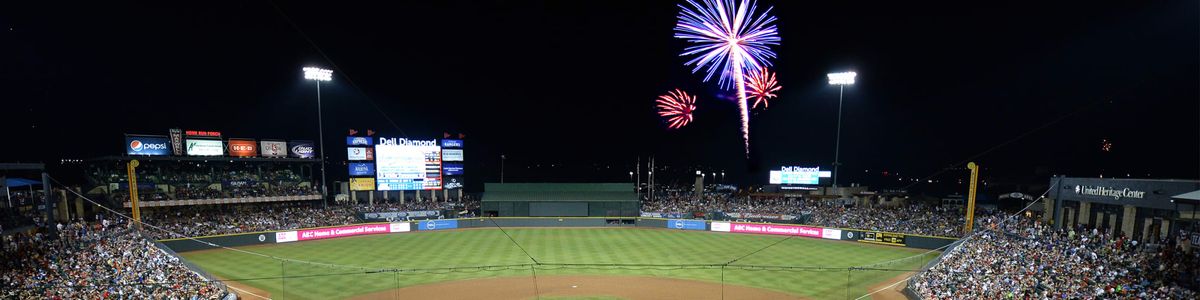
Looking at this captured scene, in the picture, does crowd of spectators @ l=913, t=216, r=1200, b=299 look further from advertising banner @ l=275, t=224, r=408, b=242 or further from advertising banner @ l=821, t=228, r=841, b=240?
advertising banner @ l=275, t=224, r=408, b=242

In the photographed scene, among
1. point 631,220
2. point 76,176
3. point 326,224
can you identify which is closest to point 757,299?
point 631,220

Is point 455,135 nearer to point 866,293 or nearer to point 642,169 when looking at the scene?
point 866,293

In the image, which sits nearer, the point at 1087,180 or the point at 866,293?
the point at 866,293

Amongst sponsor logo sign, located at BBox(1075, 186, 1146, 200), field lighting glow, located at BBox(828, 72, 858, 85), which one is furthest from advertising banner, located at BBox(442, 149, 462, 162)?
sponsor logo sign, located at BBox(1075, 186, 1146, 200)

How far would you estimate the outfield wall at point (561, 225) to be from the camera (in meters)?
35.2

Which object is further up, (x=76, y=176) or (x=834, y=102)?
(x=834, y=102)

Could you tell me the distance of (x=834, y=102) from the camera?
289 ft

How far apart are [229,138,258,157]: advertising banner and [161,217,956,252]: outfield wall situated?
17386mm

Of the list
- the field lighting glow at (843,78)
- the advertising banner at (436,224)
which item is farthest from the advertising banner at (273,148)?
the field lighting glow at (843,78)

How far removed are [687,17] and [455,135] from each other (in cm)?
3333

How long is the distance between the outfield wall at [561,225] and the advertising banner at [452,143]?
11.7 meters

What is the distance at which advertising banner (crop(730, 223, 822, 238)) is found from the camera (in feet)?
135

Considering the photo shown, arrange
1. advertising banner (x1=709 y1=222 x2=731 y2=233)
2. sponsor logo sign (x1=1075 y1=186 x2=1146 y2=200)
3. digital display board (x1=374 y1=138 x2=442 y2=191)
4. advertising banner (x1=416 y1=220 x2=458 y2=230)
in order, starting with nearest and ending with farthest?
sponsor logo sign (x1=1075 y1=186 x2=1146 y2=200) → advertising banner (x1=709 y1=222 x2=731 y2=233) → advertising banner (x1=416 y1=220 x2=458 y2=230) → digital display board (x1=374 y1=138 x2=442 y2=191)

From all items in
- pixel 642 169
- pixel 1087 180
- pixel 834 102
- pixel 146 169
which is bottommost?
pixel 642 169
